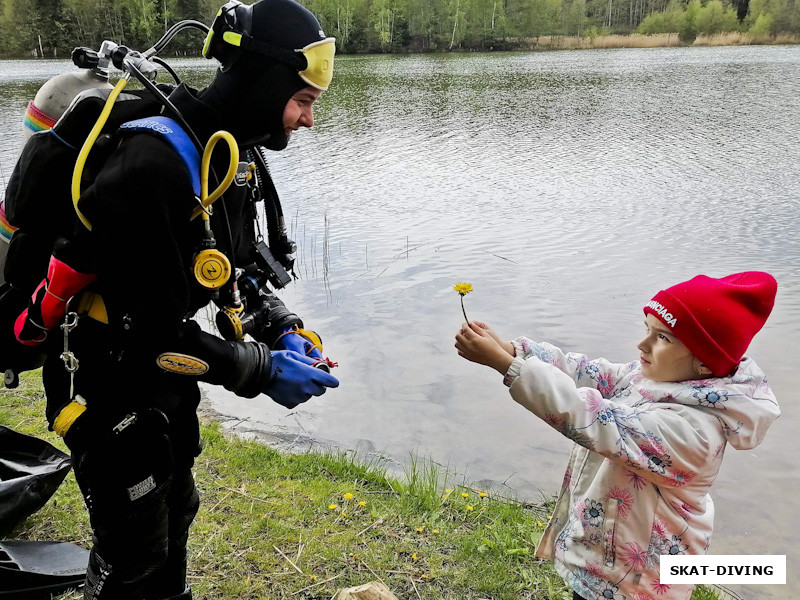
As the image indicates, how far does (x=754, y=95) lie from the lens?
21828 millimetres

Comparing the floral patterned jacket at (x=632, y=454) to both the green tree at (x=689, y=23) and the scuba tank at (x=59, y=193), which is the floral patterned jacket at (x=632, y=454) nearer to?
the scuba tank at (x=59, y=193)

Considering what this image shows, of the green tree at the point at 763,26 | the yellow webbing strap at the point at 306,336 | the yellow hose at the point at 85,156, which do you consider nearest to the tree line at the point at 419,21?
the green tree at the point at 763,26

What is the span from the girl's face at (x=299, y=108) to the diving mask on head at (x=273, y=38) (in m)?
0.05

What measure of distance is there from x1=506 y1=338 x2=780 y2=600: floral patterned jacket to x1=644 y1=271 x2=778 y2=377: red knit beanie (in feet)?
0.31

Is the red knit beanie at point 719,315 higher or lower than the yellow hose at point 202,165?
lower

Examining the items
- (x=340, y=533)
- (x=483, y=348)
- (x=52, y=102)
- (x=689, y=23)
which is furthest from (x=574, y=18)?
(x=483, y=348)

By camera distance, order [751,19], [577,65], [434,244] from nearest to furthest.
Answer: [434,244]
[577,65]
[751,19]

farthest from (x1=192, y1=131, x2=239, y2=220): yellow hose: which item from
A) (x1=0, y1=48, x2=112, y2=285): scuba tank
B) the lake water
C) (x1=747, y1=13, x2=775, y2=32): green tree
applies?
(x1=747, y1=13, x2=775, y2=32): green tree

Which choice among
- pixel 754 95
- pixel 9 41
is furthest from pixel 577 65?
pixel 9 41

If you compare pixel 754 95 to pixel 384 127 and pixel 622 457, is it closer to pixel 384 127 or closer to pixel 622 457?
pixel 384 127

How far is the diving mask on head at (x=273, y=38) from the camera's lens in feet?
7.25

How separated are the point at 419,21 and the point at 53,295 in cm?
7723

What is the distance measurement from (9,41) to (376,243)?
62.4m

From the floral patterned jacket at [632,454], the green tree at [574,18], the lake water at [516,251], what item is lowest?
the lake water at [516,251]
